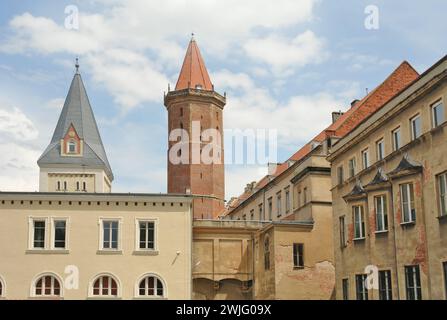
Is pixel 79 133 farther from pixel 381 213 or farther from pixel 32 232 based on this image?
pixel 381 213

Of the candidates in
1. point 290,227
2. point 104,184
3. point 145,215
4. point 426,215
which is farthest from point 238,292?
point 104,184

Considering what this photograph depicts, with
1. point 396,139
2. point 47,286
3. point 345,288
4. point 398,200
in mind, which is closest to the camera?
point 398,200

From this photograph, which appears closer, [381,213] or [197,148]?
[381,213]

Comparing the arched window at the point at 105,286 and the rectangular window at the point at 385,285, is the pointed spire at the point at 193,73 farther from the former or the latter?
the rectangular window at the point at 385,285

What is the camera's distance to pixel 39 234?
42.3m

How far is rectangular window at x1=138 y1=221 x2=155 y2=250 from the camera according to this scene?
4262cm

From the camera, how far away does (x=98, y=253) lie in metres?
42.0

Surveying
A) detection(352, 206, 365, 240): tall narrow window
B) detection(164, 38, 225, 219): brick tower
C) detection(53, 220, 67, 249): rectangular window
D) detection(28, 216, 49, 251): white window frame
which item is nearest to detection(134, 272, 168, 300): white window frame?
detection(53, 220, 67, 249): rectangular window

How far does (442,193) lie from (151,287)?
2098 cm

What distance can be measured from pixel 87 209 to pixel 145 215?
3709 mm

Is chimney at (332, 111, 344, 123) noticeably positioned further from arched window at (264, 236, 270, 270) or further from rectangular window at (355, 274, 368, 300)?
rectangular window at (355, 274, 368, 300)

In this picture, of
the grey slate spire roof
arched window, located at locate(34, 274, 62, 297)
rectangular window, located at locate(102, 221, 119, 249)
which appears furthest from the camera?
the grey slate spire roof

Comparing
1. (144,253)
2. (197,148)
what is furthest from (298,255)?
(197,148)

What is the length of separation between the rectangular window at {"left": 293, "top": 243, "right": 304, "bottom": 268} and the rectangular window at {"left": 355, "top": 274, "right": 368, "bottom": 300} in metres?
9.64
